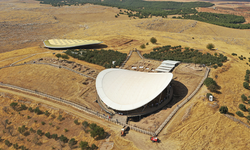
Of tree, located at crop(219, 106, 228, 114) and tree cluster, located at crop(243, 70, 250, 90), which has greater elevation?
tree cluster, located at crop(243, 70, 250, 90)

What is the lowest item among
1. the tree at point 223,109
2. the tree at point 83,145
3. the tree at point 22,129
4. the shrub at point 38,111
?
the tree at point 22,129

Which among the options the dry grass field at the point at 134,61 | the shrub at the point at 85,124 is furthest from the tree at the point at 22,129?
the shrub at the point at 85,124

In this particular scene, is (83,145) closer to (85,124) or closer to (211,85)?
(85,124)

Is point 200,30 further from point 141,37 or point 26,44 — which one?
point 26,44

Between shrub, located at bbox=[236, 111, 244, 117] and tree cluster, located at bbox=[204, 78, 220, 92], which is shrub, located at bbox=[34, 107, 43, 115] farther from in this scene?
shrub, located at bbox=[236, 111, 244, 117]

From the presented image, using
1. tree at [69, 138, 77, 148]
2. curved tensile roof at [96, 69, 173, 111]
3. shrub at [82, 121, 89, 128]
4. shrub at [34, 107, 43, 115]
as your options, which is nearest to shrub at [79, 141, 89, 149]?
tree at [69, 138, 77, 148]

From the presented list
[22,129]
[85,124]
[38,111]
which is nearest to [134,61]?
[85,124]

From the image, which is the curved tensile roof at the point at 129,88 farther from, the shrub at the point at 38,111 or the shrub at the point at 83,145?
the shrub at the point at 38,111
